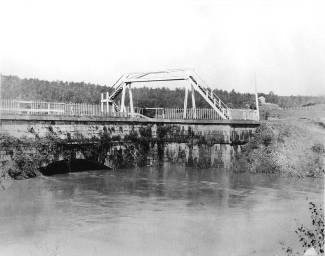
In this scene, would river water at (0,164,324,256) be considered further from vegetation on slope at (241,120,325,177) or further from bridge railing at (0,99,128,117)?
bridge railing at (0,99,128,117)

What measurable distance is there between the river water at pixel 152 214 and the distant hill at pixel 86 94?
2855cm

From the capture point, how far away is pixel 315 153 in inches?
1096

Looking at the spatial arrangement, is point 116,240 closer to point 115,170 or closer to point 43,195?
point 43,195

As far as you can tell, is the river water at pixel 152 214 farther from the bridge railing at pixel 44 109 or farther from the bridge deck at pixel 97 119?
the bridge railing at pixel 44 109

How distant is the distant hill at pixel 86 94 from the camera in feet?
186

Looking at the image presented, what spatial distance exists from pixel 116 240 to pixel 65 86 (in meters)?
51.1

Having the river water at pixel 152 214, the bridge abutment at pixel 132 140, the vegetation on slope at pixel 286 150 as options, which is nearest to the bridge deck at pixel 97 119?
the bridge abutment at pixel 132 140

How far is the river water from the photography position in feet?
44.7

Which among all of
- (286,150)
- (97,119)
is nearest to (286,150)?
(286,150)

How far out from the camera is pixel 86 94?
61.2m

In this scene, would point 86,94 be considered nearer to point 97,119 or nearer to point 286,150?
point 97,119

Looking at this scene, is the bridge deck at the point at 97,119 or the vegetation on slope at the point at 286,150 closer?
the bridge deck at the point at 97,119

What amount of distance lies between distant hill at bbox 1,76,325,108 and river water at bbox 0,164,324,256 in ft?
93.7

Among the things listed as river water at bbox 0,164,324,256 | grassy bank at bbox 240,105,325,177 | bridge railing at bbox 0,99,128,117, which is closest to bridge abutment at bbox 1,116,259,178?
grassy bank at bbox 240,105,325,177
